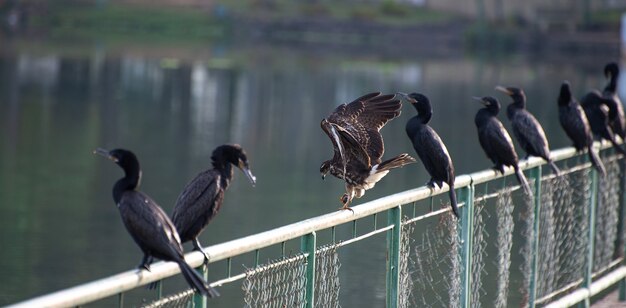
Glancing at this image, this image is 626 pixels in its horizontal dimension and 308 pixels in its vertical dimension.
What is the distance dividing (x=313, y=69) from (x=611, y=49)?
54.8 feet

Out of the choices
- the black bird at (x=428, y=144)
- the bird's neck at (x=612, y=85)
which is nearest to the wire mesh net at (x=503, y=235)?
the black bird at (x=428, y=144)

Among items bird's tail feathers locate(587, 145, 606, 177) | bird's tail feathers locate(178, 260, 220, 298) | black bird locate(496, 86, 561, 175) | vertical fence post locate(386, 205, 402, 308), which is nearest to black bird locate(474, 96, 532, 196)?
black bird locate(496, 86, 561, 175)

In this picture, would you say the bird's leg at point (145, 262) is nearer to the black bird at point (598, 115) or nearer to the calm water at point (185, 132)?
the black bird at point (598, 115)

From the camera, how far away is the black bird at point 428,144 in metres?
5.75

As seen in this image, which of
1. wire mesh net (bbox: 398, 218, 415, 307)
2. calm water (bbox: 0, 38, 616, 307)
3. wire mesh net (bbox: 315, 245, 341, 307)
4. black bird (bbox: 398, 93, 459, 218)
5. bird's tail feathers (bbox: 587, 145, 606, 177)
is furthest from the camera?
calm water (bbox: 0, 38, 616, 307)

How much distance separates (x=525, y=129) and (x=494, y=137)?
0.68 m

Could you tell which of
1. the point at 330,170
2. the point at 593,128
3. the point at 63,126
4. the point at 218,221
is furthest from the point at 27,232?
the point at 63,126

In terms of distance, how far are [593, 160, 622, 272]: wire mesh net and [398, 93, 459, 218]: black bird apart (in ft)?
4.50

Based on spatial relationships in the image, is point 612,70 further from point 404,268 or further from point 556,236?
point 404,268

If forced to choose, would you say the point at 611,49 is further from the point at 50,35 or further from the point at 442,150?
the point at 442,150

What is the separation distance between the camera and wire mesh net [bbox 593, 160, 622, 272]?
23.4 ft

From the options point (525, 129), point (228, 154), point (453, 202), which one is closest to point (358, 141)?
point (453, 202)

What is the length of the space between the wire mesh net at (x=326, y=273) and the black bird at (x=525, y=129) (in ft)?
8.32

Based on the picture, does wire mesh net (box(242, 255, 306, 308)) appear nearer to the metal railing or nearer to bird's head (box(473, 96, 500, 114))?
the metal railing
